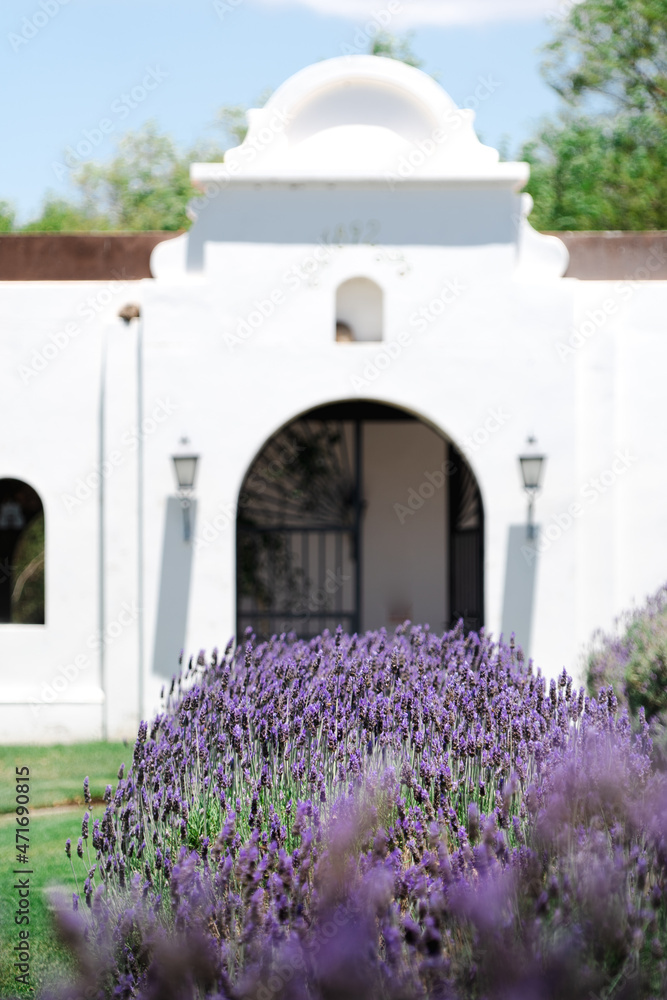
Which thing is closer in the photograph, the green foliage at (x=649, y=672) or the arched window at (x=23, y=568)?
the green foliage at (x=649, y=672)

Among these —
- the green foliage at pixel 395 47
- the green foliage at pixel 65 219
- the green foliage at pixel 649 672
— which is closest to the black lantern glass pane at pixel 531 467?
the green foliage at pixel 649 672

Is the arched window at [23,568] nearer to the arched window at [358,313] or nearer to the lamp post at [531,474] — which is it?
the arched window at [358,313]

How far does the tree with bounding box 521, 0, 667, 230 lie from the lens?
23.6 meters

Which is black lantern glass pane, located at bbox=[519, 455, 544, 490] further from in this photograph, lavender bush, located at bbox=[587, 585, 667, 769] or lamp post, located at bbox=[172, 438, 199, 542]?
lamp post, located at bbox=[172, 438, 199, 542]


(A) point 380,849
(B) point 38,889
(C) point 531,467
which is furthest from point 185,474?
(A) point 380,849

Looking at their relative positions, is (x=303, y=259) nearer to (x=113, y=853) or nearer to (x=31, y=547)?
(x=113, y=853)

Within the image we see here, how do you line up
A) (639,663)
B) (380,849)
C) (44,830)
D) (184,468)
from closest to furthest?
(380,849) < (44,830) < (639,663) < (184,468)

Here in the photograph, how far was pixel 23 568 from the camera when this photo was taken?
20.2m

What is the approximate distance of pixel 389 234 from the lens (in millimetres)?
10336

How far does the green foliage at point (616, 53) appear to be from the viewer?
23453 mm
